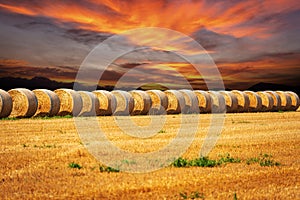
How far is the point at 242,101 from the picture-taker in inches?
1275

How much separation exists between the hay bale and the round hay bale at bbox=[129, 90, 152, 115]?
5.33ft

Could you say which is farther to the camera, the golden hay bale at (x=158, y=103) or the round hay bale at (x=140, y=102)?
the golden hay bale at (x=158, y=103)

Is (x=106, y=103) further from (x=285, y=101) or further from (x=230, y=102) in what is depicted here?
(x=285, y=101)

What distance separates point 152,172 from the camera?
7.42 m

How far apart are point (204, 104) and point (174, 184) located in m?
24.2

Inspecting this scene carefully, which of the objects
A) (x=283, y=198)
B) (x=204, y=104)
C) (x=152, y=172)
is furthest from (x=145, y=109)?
(x=283, y=198)

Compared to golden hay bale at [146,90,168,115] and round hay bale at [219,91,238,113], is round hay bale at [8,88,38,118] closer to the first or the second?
golden hay bale at [146,90,168,115]

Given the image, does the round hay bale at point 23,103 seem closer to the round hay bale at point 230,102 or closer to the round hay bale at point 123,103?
the round hay bale at point 123,103

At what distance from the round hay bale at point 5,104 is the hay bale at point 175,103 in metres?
11.0

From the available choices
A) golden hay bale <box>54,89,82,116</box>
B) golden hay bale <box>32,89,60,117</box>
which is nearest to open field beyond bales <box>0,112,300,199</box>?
golden hay bale <box>32,89,60,117</box>

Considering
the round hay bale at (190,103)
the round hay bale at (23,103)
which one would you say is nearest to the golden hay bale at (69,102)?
the round hay bale at (23,103)

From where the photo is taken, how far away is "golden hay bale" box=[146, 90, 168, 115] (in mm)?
28391

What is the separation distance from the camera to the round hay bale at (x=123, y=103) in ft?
87.6

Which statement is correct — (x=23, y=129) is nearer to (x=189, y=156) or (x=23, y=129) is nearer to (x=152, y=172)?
(x=189, y=156)
